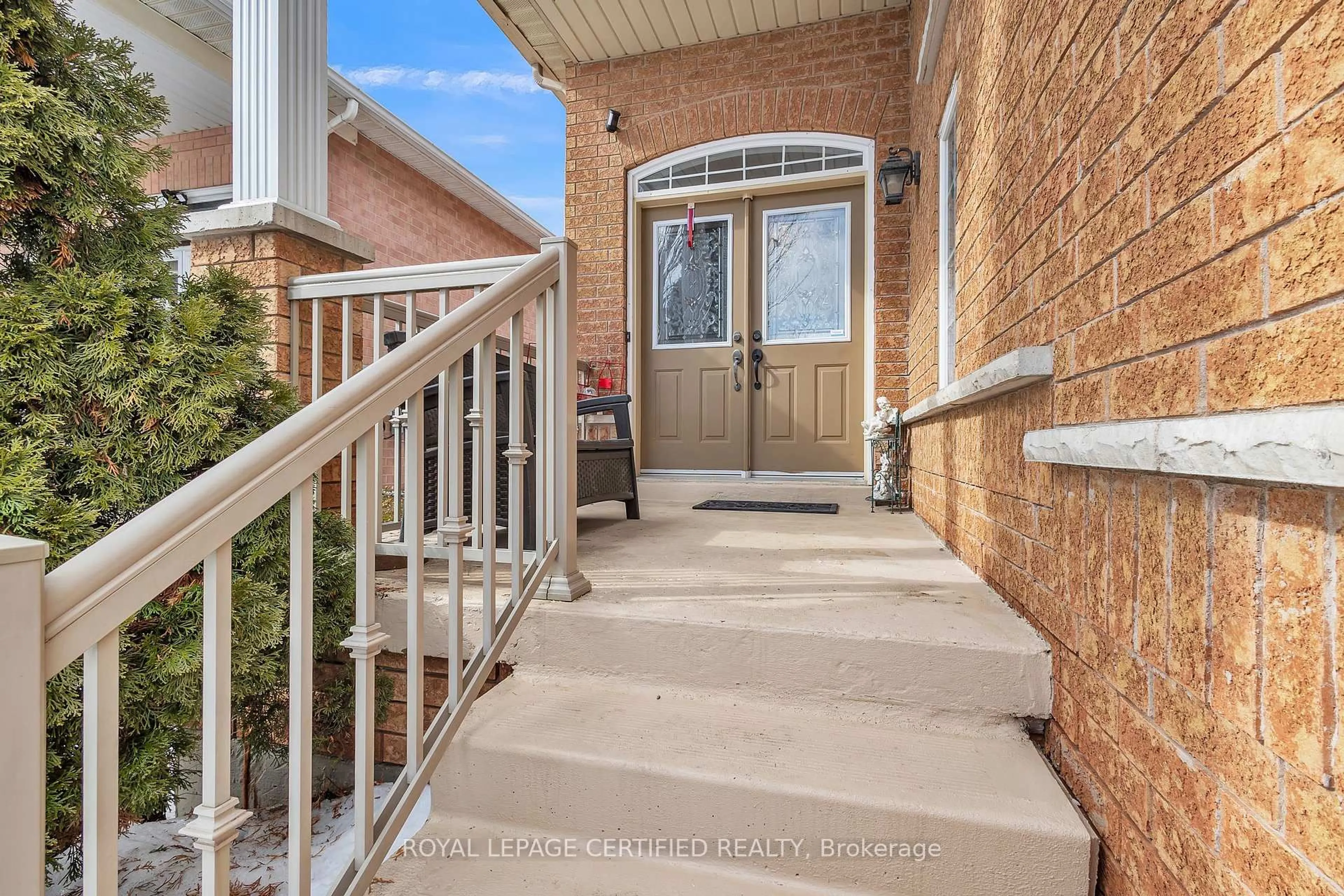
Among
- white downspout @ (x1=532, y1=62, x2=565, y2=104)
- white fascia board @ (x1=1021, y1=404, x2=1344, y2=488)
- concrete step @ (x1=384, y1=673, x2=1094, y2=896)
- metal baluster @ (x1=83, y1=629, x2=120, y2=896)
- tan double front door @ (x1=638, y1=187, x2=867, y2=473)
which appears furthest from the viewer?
white downspout @ (x1=532, y1=62, x2=565, y2=104)

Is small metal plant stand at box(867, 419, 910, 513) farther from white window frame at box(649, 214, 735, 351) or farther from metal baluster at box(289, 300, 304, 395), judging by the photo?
metal baluster at box(289, 300, 304, 395)

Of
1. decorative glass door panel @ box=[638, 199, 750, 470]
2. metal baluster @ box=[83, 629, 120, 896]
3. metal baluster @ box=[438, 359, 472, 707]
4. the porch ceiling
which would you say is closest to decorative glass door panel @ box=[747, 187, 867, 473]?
decorative glass door panel @ box=[638, 199, 750, 470]

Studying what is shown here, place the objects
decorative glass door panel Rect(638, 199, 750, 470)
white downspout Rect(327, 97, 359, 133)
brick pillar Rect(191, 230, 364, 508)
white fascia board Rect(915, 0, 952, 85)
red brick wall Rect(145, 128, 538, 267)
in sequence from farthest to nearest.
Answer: red brick wall Rect(145, 128, 538, 267) → white downspout Rect(327, 97, 359, 133) → decorative glass door panel Rect(638, 199, 750, 470) → white fascia board Rect(915, 0, 952, 85) → brick pillar Rect(191, 230, 364, 508)

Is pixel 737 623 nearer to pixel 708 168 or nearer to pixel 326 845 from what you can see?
pixel 326 845

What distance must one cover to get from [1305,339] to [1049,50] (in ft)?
3.19

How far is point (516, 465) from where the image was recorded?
143 cm

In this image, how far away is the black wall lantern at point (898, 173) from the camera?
3490 mm

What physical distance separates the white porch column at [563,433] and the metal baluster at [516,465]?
0.29ft

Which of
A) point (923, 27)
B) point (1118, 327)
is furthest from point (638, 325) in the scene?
point (1118, 327)

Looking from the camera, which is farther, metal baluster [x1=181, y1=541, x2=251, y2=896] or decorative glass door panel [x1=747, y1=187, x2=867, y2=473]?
decorative glass door panel [x1=747, y1=187, x2=867, y2=473]

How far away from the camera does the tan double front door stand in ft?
14.2

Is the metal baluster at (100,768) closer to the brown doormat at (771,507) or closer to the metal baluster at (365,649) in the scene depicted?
the metal baluster at (365,649)

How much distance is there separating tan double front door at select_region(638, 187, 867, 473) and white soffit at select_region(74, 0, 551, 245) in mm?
1060

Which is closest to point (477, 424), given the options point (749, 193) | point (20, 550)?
point (20, 550)
